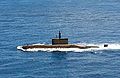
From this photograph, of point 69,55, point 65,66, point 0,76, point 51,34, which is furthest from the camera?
point 51,34

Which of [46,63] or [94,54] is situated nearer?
[46,63]

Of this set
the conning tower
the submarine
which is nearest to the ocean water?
the submarine

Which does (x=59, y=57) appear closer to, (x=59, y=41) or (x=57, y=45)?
(x=57, y=45)

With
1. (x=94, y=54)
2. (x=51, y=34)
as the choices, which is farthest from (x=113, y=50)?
(x=51, y=34)

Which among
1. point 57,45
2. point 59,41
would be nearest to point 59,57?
point 57,45

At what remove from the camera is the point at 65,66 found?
147500mm

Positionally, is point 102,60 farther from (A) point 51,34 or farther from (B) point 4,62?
(A) point 51,34

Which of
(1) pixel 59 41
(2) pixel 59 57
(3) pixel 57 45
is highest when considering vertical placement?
(1) pixel 59 41

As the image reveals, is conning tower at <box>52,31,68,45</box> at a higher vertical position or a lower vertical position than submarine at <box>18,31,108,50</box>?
higher

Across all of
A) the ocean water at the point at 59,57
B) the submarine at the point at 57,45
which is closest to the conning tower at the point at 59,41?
the submarine at the point at 57,45

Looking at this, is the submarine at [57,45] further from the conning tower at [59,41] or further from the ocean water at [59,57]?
the ocean water at [59,57]

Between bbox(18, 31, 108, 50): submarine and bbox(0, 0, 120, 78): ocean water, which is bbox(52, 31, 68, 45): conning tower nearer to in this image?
bbox(18, 31, 108, 50): submarine

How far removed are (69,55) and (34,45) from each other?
13.9m

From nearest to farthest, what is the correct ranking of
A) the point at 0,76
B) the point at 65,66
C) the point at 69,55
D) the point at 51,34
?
the point at 0,76 < the point at 65,66 < the point at 69,55 < the point at 51,34
